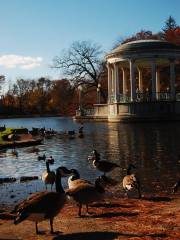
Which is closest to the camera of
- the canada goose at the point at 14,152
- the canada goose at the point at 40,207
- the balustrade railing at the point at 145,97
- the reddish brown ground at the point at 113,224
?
the canada goose at the point at 40,207

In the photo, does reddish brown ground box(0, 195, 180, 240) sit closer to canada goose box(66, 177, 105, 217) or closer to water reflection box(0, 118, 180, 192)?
canada goose box(66, 177, 105, 217)

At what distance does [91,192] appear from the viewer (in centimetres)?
1251

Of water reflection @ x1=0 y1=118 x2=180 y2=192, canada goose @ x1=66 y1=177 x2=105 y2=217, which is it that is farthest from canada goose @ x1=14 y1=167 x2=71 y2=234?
water reflection @ x1=0 y1=118 x2=180 y2=192

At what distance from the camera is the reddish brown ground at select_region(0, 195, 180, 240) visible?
10133 millimetres

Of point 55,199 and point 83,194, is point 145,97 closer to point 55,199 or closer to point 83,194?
point 83,194

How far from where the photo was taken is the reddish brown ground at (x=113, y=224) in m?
10.1

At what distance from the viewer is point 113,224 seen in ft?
36.3

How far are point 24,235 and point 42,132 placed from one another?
127 ft

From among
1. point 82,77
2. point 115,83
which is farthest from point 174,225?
point 82,77

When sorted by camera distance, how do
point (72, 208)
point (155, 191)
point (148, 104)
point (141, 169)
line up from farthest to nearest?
point (148, 104) → point (141, 169) → point (155, 191) → point (72, 208)

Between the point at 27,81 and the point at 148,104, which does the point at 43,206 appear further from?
the point at 27,81

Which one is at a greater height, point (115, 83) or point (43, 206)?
point (115, 83)

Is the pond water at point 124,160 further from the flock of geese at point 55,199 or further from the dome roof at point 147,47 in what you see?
the dome roof at point 147,47

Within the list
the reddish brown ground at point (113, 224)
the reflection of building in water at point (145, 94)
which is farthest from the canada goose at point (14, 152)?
the reflection of building in water at point (145, 94)
